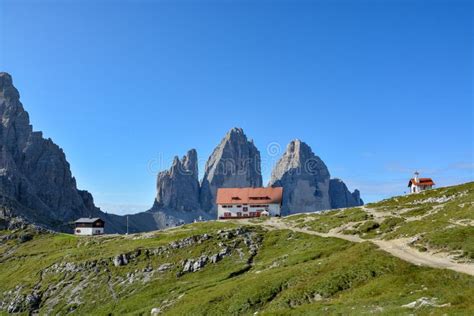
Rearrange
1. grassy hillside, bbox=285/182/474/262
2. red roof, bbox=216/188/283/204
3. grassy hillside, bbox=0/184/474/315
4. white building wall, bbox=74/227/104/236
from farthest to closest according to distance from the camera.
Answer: white building wall, bbox=74/227/104/236 → red roof, bbox=216/188/283/204 → grassy hillside, bbox=285/182/474/262 → grassy hillside, bbox=0/184/474/315

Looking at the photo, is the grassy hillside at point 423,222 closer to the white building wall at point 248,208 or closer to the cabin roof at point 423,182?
the cabin roof at point 423,182

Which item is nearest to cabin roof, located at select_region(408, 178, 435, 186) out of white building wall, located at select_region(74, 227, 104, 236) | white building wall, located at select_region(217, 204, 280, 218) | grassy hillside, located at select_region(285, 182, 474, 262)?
grassy hillside, located at select_region(285, 182, 474, 262)

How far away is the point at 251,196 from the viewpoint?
140 m

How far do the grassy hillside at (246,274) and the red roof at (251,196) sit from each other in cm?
2938

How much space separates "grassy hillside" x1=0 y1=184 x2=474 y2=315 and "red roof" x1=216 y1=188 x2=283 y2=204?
2938 centimetres

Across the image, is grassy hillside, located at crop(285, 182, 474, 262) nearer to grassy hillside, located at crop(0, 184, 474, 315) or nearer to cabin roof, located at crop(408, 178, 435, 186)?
grassy hillside, located at crop(0, 184, 474, 315)

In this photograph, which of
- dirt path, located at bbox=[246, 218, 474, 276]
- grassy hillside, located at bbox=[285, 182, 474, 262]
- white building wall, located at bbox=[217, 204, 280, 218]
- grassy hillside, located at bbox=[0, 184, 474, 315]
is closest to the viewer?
grassy hillside, located at bbox=[0, 184, 474, 315]

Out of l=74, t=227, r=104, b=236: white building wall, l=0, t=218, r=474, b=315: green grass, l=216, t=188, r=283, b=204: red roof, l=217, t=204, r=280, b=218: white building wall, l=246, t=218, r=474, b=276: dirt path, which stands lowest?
l=0, t=218, r=474, b=315: green grass

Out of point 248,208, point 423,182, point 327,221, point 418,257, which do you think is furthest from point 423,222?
point 248,208

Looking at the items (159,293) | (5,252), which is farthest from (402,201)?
(5,252)

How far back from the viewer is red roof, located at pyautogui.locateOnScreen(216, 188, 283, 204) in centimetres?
13850

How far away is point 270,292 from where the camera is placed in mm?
46281

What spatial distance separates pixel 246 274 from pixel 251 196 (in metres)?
78.1

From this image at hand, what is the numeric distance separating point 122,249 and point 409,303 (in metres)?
73.5
